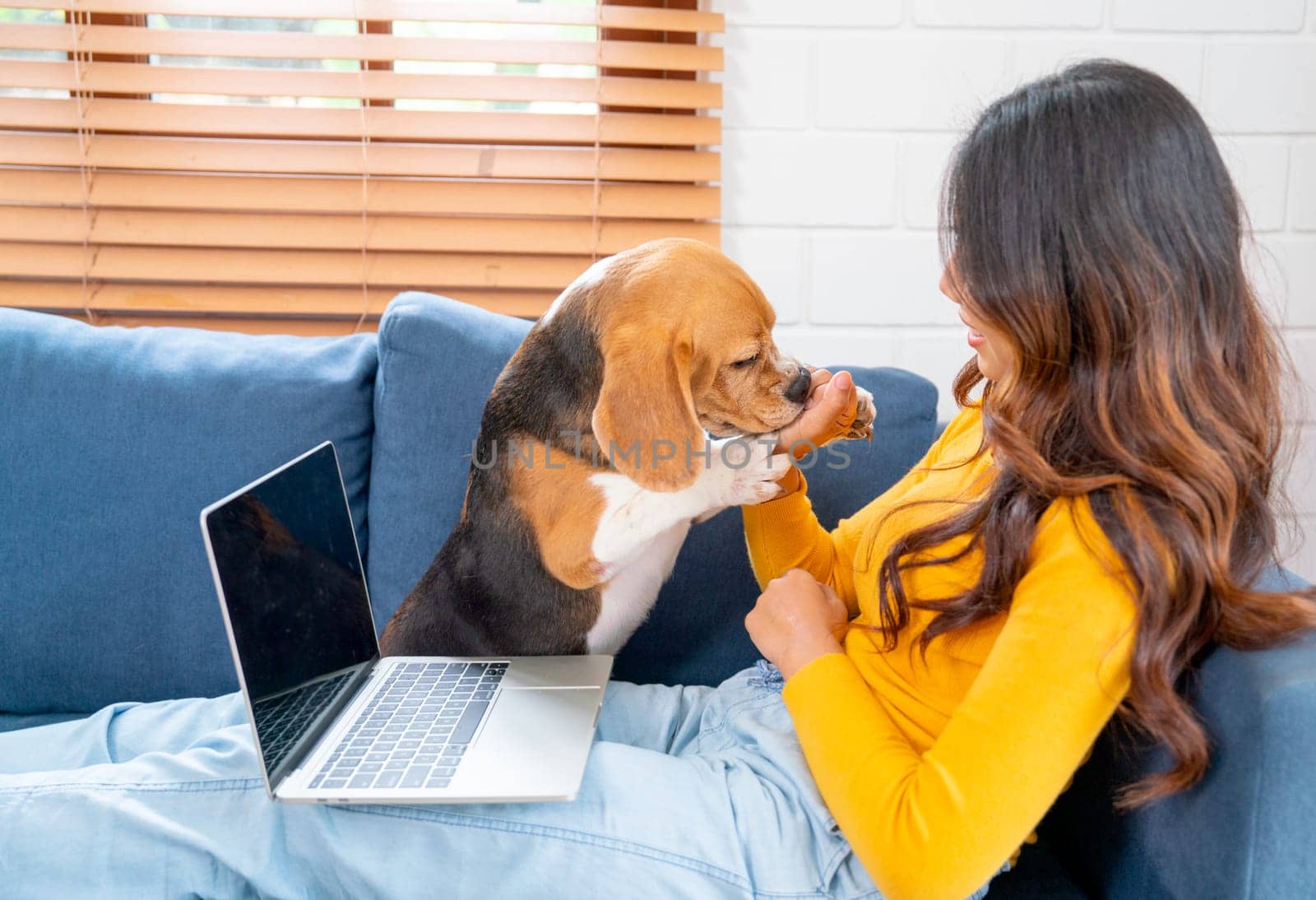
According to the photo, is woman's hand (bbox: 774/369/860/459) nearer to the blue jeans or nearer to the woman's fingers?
the woman's fingers

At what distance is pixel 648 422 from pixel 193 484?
3.48ft

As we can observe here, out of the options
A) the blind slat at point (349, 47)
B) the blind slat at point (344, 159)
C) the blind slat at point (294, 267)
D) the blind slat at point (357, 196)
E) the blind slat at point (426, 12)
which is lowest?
the blind slat at point (294, 267)

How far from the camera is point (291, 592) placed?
142 cm

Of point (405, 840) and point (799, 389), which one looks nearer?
point (405, 840)

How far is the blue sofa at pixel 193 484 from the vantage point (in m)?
1.96

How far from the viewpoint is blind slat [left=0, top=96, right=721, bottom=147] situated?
8.16 feet

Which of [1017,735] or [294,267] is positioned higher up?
[294,267]

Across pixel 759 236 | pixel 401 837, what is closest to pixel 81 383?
pixel 401 837

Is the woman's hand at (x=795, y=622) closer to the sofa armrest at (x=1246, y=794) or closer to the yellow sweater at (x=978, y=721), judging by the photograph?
the yellow sweater at (x=978, y=721)

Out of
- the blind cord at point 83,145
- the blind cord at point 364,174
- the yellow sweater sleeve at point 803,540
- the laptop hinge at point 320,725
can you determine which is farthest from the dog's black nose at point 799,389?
the blind cord at point 83,145

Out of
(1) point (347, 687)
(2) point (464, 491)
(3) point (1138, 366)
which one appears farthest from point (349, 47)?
(3) point (1138, 366)

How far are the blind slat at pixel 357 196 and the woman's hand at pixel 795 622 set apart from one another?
1.36m

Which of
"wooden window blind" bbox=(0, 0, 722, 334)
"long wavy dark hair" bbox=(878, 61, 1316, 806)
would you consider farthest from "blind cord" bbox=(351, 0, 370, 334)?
"long wavy dark hair" bbox=(878, 61, 1316, 806)

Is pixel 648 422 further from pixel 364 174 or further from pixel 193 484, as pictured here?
pixel 364 174
